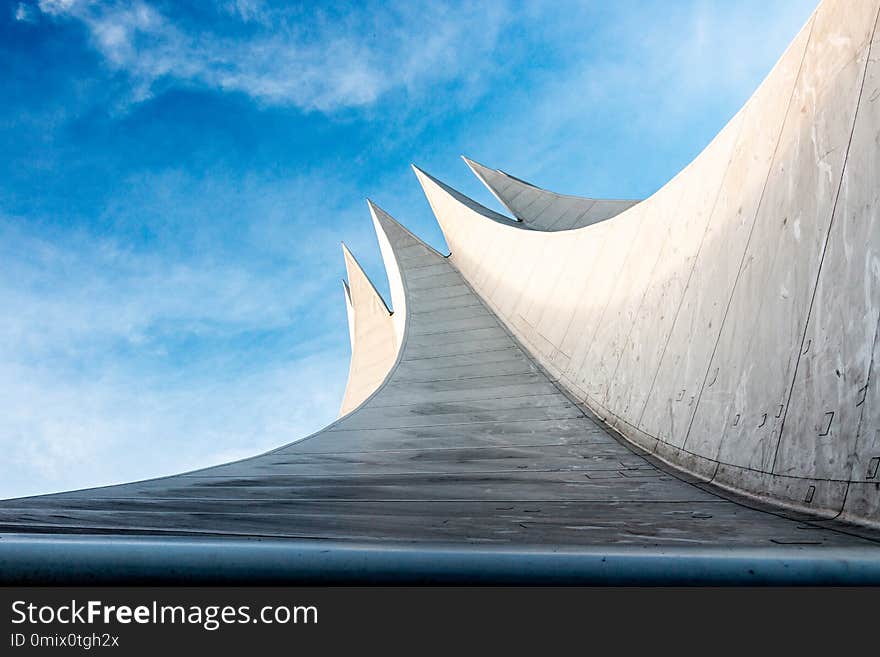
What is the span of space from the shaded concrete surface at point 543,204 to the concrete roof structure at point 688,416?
8.01 meters

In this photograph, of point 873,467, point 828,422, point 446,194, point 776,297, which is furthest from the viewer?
point 446,194

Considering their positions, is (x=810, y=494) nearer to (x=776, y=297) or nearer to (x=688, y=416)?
(x=776, y=297)

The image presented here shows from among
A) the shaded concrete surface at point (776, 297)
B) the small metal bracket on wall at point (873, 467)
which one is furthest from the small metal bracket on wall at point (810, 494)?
the small metal bracket on wall at point (873, 467)

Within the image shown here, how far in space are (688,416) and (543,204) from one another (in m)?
13.2

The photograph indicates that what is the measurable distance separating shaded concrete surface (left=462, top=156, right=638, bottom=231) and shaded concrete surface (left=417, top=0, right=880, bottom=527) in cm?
897

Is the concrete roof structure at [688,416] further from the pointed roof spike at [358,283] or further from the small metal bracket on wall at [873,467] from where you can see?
the pointed roof spike at [358,283]

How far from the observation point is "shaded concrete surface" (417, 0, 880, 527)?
253cm

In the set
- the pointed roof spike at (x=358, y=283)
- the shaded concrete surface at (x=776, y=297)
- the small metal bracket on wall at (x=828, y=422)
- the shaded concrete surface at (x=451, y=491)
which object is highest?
the pointed roof spike at (x=358, y=283)

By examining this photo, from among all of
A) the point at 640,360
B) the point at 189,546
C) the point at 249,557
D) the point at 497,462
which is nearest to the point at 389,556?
the point at 249,557

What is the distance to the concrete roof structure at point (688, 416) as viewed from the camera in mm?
2295

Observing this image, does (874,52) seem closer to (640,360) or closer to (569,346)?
(640,360)

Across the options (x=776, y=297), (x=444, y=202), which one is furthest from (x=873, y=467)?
(x=444, y=202)

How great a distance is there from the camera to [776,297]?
10.4ft

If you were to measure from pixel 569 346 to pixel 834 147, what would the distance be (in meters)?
4.79
